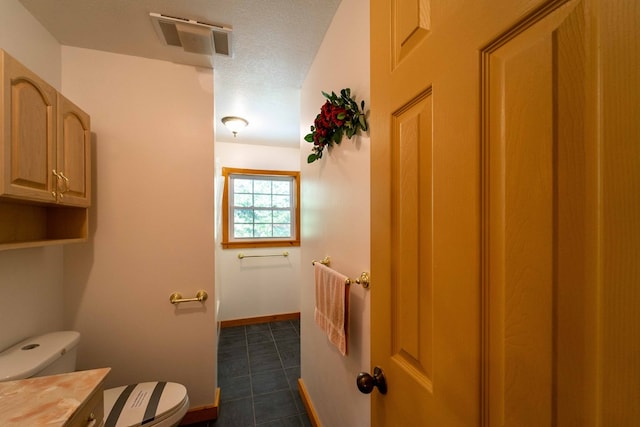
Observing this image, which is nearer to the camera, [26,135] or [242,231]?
[26,135]

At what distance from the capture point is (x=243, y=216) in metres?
3.27

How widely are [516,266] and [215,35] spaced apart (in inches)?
66.9

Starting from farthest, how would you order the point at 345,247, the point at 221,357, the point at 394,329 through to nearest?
the point at 221,357 < the point at 345,247 < the point at 394,329

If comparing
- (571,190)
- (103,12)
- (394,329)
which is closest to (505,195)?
(571,190)

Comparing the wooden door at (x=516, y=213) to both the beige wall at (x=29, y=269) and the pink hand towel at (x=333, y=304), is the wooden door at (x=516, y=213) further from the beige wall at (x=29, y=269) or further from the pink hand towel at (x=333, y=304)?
the beige wall at (x=29, y=269)

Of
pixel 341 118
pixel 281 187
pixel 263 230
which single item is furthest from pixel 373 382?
pixel 281 187

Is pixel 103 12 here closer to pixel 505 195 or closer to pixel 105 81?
pixel 105 81

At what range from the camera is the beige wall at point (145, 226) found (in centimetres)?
151

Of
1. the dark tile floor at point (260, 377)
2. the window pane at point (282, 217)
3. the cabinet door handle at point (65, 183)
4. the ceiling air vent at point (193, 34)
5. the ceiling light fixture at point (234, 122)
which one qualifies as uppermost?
the ceiling air vent at point (193, 34)

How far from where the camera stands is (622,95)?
0.25m

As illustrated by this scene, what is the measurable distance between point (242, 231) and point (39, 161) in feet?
7.57

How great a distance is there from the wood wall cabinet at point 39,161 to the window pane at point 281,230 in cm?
215

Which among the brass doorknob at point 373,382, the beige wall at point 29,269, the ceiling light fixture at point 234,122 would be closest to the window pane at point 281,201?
the ceiling light fixture at point 234,122

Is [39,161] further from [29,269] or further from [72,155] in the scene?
[29,269]
